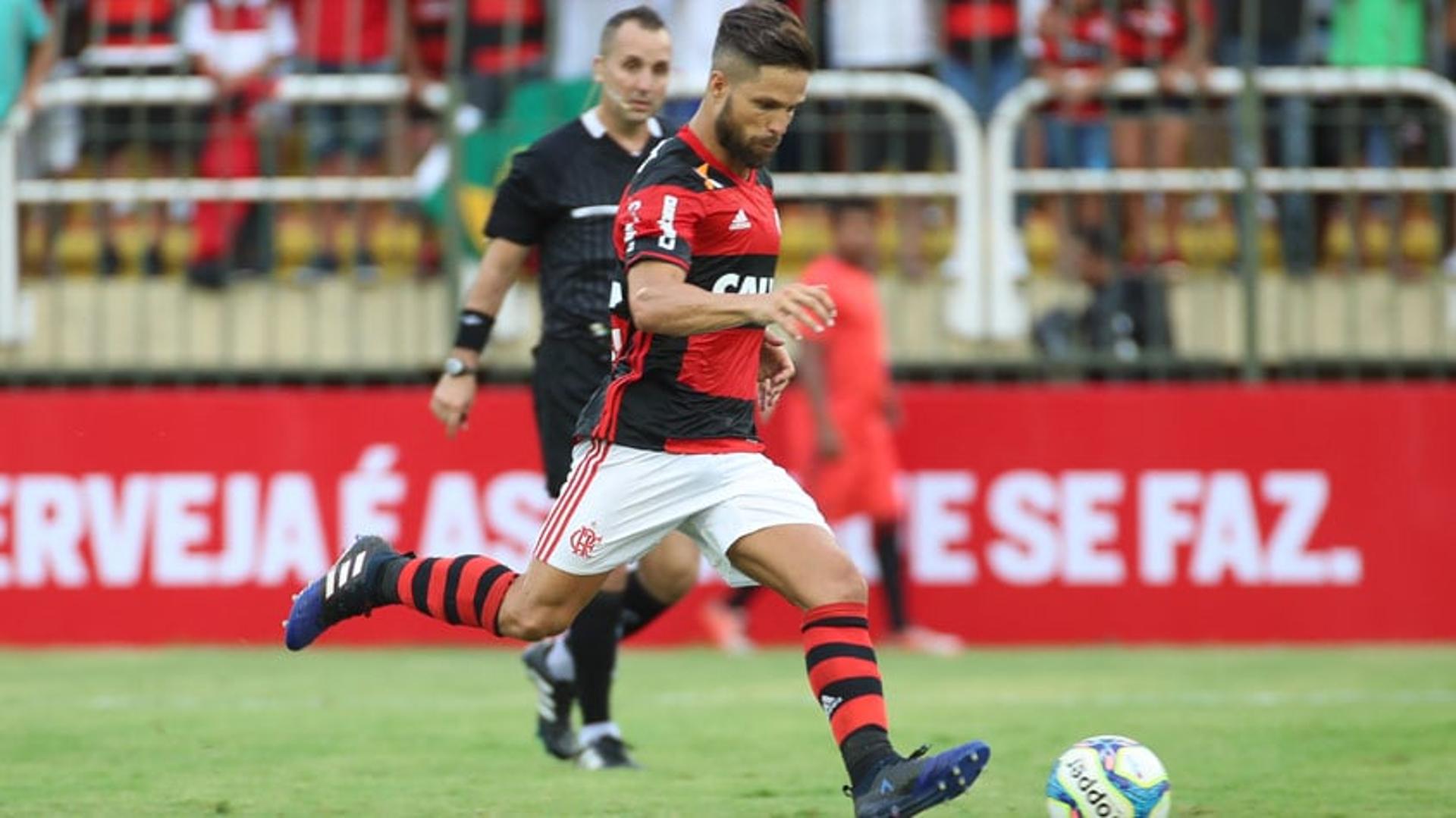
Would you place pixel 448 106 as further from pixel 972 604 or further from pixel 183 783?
pixel 183 783

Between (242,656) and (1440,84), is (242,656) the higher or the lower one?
the lower one

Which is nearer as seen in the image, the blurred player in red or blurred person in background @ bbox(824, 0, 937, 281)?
the blurred player in red

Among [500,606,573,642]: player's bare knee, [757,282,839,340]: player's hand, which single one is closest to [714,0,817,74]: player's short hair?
[757,282,839,340]: player's hand

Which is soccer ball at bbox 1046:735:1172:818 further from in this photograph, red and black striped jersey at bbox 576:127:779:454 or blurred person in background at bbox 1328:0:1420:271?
blurred person in background at bbox 1328:0:1420:271

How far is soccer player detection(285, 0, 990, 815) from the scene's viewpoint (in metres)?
6.21

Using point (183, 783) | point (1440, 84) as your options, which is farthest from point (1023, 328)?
point (183, 783)

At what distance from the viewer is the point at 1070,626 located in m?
12.8

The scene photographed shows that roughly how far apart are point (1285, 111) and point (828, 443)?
303 centimetres

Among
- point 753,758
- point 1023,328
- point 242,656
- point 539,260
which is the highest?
point 539,260

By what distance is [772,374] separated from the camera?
717 cm

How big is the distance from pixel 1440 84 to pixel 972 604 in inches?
144

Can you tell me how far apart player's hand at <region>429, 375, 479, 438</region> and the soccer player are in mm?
1155

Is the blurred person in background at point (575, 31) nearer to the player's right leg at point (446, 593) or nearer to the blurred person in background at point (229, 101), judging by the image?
the blurred person in background at point (229, 101)

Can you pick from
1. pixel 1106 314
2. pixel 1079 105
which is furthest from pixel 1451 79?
pixel 1106 314
